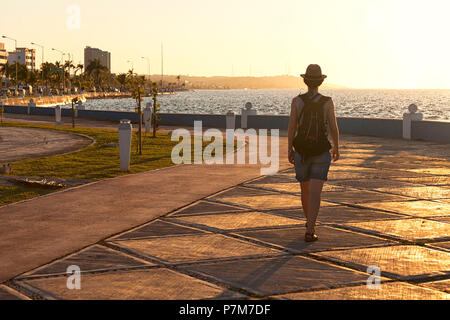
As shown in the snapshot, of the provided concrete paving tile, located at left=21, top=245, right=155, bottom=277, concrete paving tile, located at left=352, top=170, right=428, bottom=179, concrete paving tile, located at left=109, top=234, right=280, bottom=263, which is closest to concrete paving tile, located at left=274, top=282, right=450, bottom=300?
concrete paving tile, located at left=109, top=234, right=280, bottom=263

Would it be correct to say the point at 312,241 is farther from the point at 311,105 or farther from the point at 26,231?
the point at 26,231

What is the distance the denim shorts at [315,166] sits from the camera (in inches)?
298

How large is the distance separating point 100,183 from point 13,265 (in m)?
5.91

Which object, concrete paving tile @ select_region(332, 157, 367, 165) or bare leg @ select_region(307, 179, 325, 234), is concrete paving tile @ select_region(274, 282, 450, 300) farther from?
concrete paving tile @ select_region(332, 157, 367, 165)

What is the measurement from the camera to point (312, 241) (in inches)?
304

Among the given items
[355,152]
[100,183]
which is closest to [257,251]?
[100,183]

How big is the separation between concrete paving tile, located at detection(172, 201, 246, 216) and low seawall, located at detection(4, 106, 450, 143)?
16.2 meters

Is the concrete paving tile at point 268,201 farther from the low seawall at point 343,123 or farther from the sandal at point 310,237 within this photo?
the low seawall at point 343,123

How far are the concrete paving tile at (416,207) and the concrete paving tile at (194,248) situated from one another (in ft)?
11.0

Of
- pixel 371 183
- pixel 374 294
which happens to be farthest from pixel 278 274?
pixel 371 183

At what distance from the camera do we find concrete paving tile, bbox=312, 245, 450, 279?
639 cm

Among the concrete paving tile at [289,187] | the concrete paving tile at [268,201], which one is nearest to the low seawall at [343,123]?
the concrete paving tile at [289,187]

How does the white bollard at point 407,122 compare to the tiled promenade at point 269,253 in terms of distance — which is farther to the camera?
the white bollard at point 407,122

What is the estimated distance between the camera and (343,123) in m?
29.0
